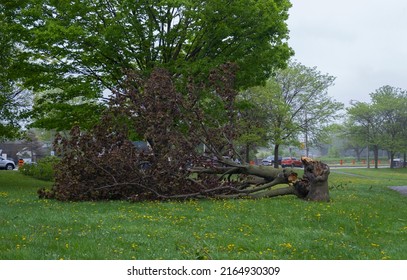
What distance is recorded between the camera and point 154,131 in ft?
45.1

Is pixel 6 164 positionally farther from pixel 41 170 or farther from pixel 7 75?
pixel 7 75

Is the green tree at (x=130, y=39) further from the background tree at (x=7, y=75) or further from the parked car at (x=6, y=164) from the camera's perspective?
the parked car at (x=6, y=164)

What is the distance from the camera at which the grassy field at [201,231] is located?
6.69 meters

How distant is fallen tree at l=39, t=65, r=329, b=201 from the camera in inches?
533

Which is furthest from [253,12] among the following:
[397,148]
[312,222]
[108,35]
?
[397,148]

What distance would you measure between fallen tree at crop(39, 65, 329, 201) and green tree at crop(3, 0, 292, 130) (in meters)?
4.45

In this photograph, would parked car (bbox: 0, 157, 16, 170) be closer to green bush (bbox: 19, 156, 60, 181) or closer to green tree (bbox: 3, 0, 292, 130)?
green bush (bbox: 19, 156, 60, 181)

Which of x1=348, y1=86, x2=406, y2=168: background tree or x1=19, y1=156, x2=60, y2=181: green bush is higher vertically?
x1=348, y1=86, x2=406, y2=168: background tree

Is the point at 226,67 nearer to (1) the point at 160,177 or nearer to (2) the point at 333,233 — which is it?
(1) the point at 160,177

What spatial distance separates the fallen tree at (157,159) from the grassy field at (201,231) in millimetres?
1174

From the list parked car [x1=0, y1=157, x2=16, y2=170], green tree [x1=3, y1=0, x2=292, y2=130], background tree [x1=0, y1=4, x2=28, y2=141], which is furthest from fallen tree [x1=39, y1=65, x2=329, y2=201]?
parked car [x1=0, y1=157, x2=16, y2=170]

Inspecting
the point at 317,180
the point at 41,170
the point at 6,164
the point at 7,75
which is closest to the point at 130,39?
the point at 7,75
